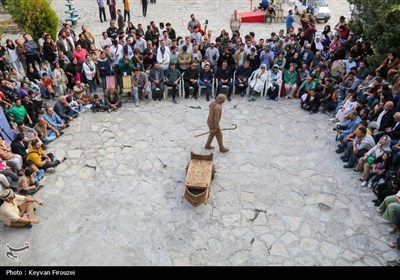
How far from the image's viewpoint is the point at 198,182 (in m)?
8.38

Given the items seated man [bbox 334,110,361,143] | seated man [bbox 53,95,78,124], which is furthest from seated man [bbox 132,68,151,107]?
seated man [bbox 334,110,361,143]

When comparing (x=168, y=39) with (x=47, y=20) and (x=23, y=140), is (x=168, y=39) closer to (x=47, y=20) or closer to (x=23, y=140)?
(x=47, y=20)

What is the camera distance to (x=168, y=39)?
546 inches

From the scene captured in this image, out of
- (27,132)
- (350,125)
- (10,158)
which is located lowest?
Answer: (10,158)

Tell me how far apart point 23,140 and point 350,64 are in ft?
35.5

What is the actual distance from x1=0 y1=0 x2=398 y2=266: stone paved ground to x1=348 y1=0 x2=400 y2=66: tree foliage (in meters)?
2.79

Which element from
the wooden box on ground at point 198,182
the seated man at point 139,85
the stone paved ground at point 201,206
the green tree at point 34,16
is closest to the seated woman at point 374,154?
the stone paved ground at point 201,206

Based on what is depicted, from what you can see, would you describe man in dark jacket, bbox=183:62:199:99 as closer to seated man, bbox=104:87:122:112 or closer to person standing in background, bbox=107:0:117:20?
seated man, bbox=104:87:122:112

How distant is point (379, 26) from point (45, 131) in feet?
34.7

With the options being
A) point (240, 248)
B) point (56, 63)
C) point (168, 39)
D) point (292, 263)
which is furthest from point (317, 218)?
point (56, 63)

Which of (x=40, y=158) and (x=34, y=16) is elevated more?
(x=34, y=16)

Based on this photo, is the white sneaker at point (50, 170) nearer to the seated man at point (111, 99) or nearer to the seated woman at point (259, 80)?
the seated man at point (111, 99)

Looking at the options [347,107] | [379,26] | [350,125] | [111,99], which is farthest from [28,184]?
Result: [379,26]

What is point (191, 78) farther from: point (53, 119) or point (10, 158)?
point (10, 158)
